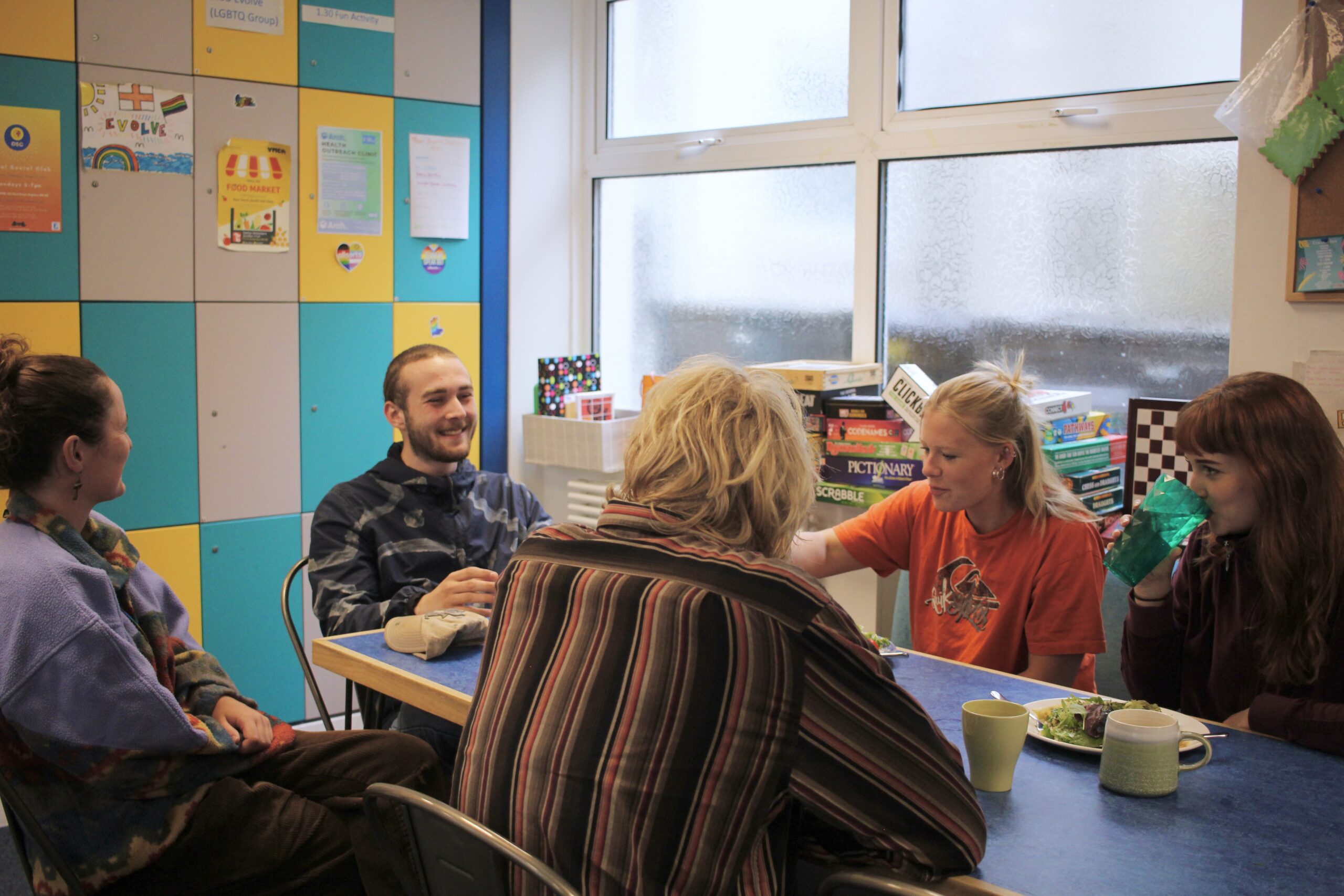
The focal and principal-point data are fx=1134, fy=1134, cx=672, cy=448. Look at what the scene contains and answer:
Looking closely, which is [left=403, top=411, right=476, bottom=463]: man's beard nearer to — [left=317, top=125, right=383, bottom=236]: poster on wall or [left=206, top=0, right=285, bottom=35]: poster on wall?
[left=317, top=125, right=383, bottom=236]: poster on wall

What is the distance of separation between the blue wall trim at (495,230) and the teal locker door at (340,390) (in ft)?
1.25

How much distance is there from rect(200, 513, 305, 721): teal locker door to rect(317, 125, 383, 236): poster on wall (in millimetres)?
947

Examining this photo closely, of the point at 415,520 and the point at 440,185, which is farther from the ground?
the point at 440,185

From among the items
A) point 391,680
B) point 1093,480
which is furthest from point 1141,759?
point 1093,480

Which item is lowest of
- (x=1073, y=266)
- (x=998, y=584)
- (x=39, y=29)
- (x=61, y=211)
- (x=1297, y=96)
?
(x=998, y=584)

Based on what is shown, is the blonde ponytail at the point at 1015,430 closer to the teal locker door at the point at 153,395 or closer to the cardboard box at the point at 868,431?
the cardboard box at the point at 868,431

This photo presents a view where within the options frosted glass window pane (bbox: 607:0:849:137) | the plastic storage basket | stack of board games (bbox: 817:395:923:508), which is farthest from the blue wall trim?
stack of board games (bbox: 817:395:923:508)

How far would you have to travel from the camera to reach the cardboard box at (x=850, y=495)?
3.09 m

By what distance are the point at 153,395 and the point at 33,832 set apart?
192 centimetres

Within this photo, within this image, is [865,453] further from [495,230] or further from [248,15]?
[248,15]

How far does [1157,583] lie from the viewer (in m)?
1.99

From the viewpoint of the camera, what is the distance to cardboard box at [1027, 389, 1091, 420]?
2.81m

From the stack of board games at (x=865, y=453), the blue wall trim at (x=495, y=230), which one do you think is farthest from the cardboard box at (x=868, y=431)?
the blue wall trim at (x=495, y=230)

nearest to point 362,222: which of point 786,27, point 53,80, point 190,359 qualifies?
point 190,359
